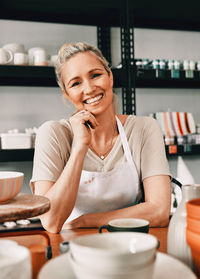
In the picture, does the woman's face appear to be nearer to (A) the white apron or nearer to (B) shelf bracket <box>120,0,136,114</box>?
(A) the white apron

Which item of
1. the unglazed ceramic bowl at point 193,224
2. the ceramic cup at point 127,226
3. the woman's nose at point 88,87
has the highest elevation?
the woman's nose at point 88,87

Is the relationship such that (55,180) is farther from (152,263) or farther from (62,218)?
(152,263)

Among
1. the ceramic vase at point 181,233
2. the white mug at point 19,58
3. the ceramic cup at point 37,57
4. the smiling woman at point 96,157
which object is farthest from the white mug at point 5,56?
the ceramic vase at point 181,233

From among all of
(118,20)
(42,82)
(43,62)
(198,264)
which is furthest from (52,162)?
(118,20)

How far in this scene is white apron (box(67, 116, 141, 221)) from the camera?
52.3 inches

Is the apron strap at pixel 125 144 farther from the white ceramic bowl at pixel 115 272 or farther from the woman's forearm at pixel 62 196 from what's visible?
the white ceramic bowl at pixel 115 272

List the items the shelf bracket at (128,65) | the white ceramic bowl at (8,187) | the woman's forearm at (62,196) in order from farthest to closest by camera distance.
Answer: the shelf bracket at (128,65)
the woman's forearm at (62,196)
the white ceramic bowl at (8,187)

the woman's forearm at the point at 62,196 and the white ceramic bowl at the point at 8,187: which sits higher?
the white ceramic bowl at the point at 8,187

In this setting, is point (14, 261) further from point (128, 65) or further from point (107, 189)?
point (128, 65)

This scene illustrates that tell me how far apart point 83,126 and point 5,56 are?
929 millimetres

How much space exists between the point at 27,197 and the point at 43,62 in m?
1.47

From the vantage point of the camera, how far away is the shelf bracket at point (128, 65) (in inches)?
85.7

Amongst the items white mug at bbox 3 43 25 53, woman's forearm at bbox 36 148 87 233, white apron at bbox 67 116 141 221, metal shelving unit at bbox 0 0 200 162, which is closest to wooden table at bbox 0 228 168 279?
woman's forearm at bbox 36 148 87 233

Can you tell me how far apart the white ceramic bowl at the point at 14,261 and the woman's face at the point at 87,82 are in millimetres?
1007
